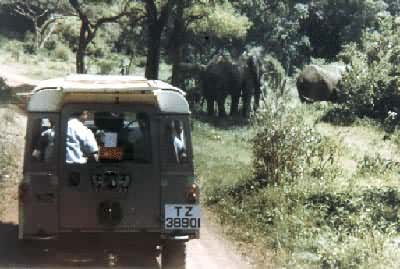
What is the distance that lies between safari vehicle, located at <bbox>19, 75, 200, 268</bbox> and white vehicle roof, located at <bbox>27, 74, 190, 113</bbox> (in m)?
0.01

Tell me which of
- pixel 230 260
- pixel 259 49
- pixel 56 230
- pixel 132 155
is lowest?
pixel 230 260

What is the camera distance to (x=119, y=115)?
870 centimetres

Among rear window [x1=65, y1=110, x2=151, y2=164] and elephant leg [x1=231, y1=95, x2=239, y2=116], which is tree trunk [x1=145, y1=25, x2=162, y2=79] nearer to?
elephant leg [x1=231, y1=95, x2=239, y2=116]

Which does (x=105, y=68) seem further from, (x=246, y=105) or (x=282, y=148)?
(x=282, y=148)

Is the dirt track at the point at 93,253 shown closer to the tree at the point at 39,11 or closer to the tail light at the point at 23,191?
the tail light at the point at 23,191

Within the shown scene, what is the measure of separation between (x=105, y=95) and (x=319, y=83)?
24.0 meters

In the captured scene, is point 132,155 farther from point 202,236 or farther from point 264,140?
point 264,140

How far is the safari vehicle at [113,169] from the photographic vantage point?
327 inches

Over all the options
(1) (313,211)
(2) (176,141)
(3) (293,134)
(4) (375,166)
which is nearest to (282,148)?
(3) (293,134)

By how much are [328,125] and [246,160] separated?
8.83 metres

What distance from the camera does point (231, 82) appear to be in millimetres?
27891

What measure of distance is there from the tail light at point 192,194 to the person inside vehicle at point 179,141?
36 cm

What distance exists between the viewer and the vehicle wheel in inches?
348

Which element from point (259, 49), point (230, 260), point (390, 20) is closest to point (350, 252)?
point (230, 260)
